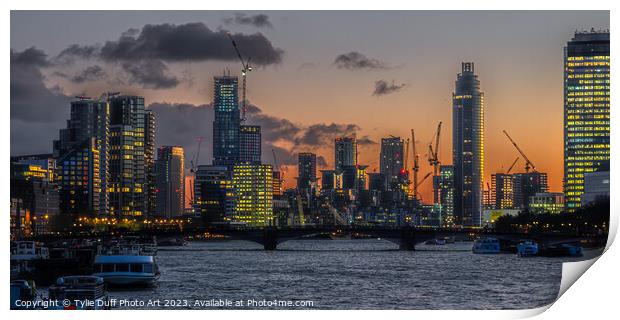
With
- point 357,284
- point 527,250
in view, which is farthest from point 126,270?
point 527,250

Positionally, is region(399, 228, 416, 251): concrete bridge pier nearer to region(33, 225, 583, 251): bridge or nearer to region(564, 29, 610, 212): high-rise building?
region(33, 225, 583, 251): bridge

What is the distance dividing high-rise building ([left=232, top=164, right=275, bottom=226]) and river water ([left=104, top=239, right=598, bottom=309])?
80.9 metres


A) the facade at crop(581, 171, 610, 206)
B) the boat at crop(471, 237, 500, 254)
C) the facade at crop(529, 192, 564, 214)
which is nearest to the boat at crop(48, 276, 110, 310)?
the boat at crop(471, 237, 500, 254)

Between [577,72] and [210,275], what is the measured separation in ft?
160

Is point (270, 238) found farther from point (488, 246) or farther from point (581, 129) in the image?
point (581, 129)

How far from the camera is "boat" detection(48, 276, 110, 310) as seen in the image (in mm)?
24422

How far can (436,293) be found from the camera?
3825 centimetres

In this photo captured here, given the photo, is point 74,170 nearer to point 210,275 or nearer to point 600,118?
point 600,118

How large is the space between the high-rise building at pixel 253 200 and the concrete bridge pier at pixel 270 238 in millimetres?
62862

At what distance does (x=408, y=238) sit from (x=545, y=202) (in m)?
36.8
